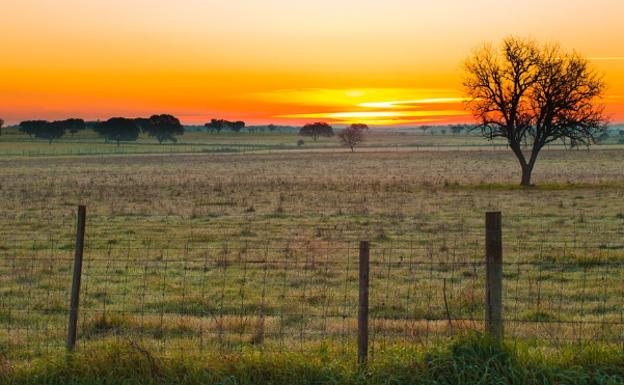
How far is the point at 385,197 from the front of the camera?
34.9m

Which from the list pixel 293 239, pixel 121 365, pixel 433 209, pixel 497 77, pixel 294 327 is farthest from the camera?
pixel 497 77

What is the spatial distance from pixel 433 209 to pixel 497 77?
58.8 ft

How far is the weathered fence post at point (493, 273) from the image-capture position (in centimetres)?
727

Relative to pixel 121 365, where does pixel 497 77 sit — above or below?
above

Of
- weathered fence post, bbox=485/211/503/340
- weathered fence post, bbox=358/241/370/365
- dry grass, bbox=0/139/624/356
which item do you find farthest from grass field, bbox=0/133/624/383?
weathered fence post, bbox=485/211/503/340

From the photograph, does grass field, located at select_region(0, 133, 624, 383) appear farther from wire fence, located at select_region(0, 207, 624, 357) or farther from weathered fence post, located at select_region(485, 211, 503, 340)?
weathered fence post, located at select_region(485, 211, 503, 340)

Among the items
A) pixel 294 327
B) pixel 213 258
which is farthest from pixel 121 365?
pixel 213 258

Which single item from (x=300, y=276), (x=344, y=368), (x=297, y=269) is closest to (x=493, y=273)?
(x=344, y=368)

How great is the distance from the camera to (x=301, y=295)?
13.3m

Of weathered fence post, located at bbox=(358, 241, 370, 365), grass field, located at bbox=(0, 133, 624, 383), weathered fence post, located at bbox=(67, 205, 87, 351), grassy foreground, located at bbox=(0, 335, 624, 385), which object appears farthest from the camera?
grass field, located at bbox=(0, 133, 624, 383)

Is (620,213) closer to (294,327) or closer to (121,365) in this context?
(294,327)

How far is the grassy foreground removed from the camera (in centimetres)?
701

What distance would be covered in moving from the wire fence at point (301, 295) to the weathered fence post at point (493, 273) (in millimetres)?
403

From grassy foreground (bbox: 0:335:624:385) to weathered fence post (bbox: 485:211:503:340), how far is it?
0.73ft
